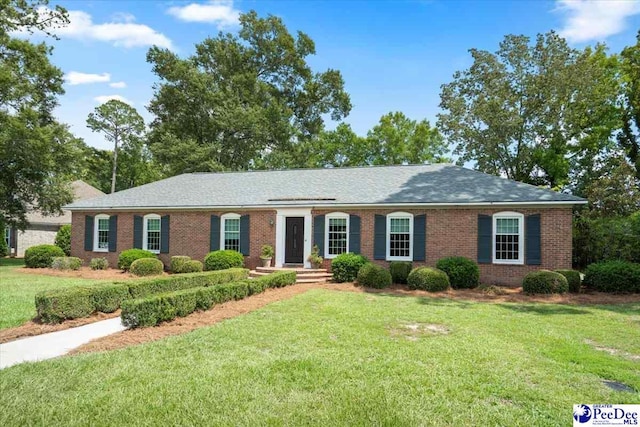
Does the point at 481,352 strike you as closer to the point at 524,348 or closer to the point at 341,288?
the point at 524,348

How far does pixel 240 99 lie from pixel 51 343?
30283 millimetres

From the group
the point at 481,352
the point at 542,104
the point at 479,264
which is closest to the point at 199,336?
the point at 481,352

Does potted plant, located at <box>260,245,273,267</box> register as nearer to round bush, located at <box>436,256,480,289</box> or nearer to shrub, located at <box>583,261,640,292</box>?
round bush, located at <box>436,256,480,289</box>

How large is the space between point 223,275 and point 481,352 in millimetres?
8494

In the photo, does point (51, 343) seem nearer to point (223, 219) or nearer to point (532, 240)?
point (223, 219)

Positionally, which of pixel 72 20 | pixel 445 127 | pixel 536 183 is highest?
pixel 72 20

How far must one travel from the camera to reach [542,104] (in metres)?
22.9

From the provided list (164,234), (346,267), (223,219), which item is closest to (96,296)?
(346,267)

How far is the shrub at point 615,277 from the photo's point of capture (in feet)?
41.2

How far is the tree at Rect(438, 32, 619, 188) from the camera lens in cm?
2227

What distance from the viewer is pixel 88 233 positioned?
19.8 m

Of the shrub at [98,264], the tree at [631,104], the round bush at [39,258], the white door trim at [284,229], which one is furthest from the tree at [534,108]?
the round bush at [39,258]

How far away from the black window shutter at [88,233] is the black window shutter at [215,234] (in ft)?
22.0

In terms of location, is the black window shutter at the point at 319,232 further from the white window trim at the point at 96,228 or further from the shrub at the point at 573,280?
the white window trim at the point at 96,228
